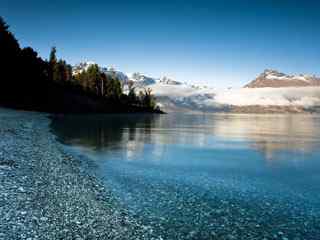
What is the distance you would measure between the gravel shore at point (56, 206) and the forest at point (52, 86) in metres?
74.4

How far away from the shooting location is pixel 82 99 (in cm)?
13812

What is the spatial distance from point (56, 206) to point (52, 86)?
11822cm

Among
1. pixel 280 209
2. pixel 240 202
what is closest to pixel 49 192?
pixel 240 202

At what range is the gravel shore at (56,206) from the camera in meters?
12.0

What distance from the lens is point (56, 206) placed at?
14.6m

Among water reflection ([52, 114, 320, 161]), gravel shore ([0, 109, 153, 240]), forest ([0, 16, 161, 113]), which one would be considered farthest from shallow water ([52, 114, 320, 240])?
forest ([0, 16, 161, 113])

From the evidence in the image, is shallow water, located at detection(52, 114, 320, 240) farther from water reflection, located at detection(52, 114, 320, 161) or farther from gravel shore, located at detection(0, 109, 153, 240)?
water reflection, located at detection(52, 114, 320, 161)

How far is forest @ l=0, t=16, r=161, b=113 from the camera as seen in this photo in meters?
89.8

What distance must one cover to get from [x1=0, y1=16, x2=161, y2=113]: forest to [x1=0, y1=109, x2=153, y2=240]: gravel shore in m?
74.4

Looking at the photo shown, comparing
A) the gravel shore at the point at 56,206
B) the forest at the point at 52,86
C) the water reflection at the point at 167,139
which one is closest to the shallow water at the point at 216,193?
the gravel shore at the point at 56,206

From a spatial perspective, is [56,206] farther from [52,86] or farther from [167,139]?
[52,86]

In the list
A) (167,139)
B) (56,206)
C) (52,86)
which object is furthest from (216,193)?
(52,86)

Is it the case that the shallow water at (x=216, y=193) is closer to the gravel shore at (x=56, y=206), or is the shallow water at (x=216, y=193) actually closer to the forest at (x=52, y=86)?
the gravel shore at (x=56, y=206)

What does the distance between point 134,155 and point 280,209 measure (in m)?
18.1
